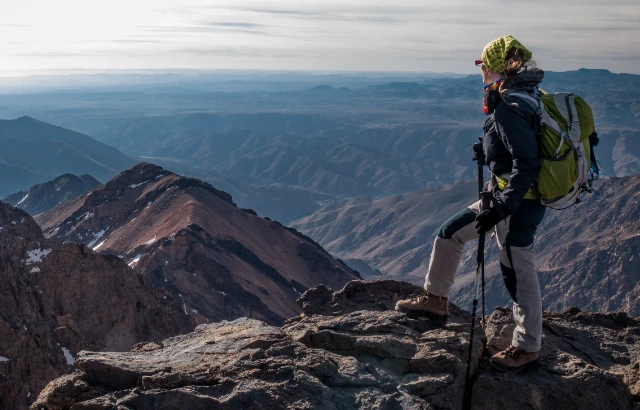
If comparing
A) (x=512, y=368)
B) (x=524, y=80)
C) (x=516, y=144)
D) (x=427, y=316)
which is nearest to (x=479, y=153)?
(x=524, y=80)

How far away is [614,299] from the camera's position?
3602 inches

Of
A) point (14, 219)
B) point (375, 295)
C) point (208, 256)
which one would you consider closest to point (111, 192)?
point (208, 256)

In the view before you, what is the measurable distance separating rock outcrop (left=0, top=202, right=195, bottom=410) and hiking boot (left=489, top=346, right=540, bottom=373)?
14.0 m

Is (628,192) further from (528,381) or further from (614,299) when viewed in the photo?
(528,381)

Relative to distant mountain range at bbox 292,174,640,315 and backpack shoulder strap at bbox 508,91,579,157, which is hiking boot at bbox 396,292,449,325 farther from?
distant mountain range at bbox 292,174,640,315

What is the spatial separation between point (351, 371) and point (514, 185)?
2187mm

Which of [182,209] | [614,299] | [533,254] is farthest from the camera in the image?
[614,299]

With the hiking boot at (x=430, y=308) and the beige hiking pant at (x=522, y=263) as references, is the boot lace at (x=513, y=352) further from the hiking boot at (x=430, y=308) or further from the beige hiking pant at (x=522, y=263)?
the hiking boot at (x=430, y=308)

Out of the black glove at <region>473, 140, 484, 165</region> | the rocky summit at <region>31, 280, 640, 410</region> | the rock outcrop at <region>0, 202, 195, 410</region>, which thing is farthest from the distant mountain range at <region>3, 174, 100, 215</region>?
the black glove at <region>473, 140, 484, 165</region>

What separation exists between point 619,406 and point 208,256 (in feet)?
124

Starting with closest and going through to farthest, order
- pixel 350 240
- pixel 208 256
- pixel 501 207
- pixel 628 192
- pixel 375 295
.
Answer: pixel 501 207
pixel 375 295
pixel 208 256
pixel 628 192
pixel 350 240

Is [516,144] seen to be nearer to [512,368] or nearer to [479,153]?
[479,153]

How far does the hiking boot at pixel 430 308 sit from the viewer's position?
24.9ft

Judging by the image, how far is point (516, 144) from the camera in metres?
6.17
